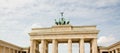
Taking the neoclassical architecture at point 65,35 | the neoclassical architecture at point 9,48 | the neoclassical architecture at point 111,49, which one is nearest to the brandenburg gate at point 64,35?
the neoclassical architecture at point 65,35

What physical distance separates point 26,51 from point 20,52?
2127mm

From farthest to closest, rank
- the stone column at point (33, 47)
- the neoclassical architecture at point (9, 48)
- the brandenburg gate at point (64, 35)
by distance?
the stone column at point (33, 47) < the brandenburg gate at point (64, 35) < the neoclassical architecture at point (9, 48)

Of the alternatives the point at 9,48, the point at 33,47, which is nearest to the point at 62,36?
the point at 33,47

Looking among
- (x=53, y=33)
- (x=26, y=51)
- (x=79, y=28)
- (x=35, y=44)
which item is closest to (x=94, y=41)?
(x=79, y=28)

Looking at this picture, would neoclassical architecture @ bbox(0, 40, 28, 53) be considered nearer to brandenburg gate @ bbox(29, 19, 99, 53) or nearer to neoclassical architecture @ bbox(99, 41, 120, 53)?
brandenburg gate @ bbox(29, 19, 99, 53)

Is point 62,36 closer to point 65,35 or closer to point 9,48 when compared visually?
point 65,35

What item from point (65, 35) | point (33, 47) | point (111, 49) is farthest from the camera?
point (111, 49)

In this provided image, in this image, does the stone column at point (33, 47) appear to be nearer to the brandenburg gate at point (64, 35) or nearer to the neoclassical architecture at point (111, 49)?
the brandenburg gate at point (64, 35)

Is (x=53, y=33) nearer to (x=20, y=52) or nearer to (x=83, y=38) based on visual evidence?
(x=83, y=38)

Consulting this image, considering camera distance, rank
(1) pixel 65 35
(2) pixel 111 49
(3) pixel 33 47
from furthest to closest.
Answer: (2) pixel 111 49, (3) pixel 33 47, (1) pixel 65 35

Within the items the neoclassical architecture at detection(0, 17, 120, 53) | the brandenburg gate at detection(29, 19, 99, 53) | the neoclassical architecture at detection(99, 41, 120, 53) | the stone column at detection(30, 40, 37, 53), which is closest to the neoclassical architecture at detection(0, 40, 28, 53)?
the neoclassical architecture at detection(0, 17, 120, 53)

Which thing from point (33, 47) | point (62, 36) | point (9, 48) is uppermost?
point (62, 36)

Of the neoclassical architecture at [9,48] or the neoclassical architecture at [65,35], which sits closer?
the neoclassical architecture at [9,48]

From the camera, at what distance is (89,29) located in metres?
53.8
